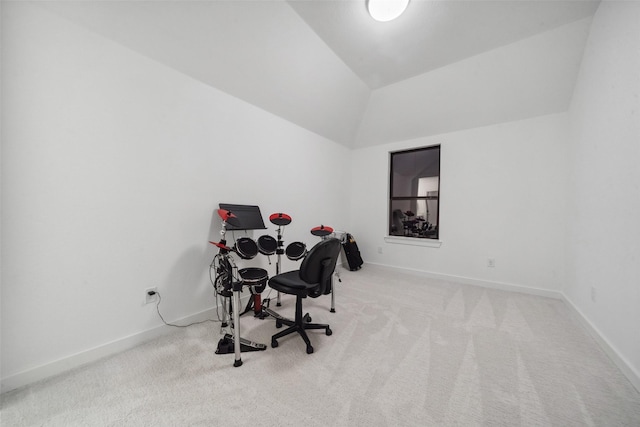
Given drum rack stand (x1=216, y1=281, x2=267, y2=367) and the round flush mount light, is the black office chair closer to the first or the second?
drum rack stand (x1=216, y1=281, x2=267, y2=367)

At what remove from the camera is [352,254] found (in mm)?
4215

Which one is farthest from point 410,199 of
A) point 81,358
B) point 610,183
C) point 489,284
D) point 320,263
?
point 81,358

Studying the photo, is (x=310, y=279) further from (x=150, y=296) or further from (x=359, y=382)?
(x=150, y=296)

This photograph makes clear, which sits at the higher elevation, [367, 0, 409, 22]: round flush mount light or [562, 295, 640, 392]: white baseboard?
[367, 0, 409, 22]: round flush mount light

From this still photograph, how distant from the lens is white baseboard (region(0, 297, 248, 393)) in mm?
1377

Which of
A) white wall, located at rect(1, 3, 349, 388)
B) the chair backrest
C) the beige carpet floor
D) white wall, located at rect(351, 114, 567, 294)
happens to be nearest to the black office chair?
the chair backrest

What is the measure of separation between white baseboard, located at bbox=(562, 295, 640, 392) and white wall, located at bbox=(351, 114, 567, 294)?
883 millimetres

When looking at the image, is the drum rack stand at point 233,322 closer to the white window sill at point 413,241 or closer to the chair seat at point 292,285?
the chair seat at point 292,285

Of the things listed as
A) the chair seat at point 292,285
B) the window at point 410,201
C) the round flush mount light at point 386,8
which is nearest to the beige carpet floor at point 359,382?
the chair seat at point 292,285

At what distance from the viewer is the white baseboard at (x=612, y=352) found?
56.3 inches

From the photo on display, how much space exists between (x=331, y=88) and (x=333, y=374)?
3.42 metres

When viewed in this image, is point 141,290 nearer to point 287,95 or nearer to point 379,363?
point 379,363

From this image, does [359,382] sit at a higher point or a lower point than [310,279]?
lower

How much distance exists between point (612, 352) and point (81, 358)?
13.1 ft
